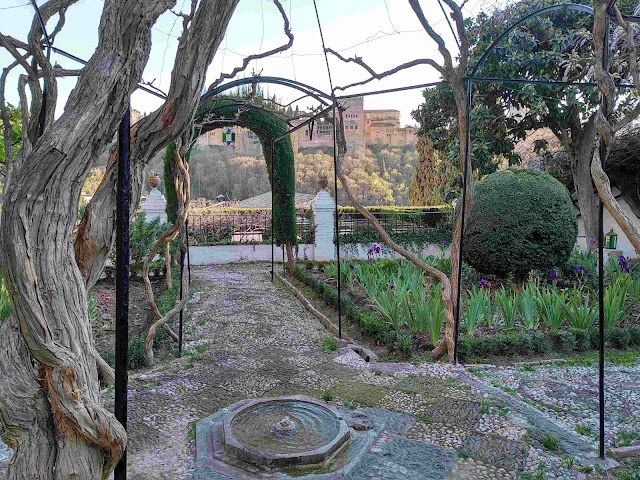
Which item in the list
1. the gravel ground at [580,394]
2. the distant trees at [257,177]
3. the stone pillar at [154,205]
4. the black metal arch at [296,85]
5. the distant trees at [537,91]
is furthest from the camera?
the distant trees at [257,177]

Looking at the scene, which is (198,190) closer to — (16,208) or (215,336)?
(215,336)

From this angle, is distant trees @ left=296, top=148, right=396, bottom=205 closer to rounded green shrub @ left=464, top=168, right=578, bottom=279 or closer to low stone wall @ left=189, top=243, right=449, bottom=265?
low stone wall @ left=189, top=243, right=449, bottom=265

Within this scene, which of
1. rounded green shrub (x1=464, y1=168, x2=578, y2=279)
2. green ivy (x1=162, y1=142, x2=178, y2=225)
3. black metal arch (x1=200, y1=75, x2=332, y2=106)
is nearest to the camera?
black metal arch (x1=200, y1=75, x2=332, y2=106)

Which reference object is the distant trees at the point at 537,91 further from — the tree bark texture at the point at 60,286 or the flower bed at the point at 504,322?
→ the tree bark texture at the point at 60,286

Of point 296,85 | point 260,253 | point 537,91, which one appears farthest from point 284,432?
point 260,253

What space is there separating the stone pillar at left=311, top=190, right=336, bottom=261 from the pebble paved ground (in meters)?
5.32

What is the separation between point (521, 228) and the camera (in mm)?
6336

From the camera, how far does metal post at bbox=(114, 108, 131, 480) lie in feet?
5.80

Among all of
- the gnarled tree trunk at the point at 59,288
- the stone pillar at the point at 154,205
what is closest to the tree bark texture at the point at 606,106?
the gnarled tree trunk at the point at 59,288

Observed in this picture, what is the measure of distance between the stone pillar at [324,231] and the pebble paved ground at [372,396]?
5.32 meters

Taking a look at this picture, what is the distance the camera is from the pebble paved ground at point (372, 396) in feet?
8.38

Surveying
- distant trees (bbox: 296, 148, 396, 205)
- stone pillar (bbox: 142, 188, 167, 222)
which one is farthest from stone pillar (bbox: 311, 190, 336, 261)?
distant trees (bbox: 296, 148, 396, 205)

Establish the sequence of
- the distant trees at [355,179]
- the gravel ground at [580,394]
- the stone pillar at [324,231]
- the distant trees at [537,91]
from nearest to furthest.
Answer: the gravel ground at [580,394], the distant trees at [537,91], the stone pillar at [324,231], the distant trees at [355,179]

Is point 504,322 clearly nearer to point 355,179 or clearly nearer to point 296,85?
point 296,85
